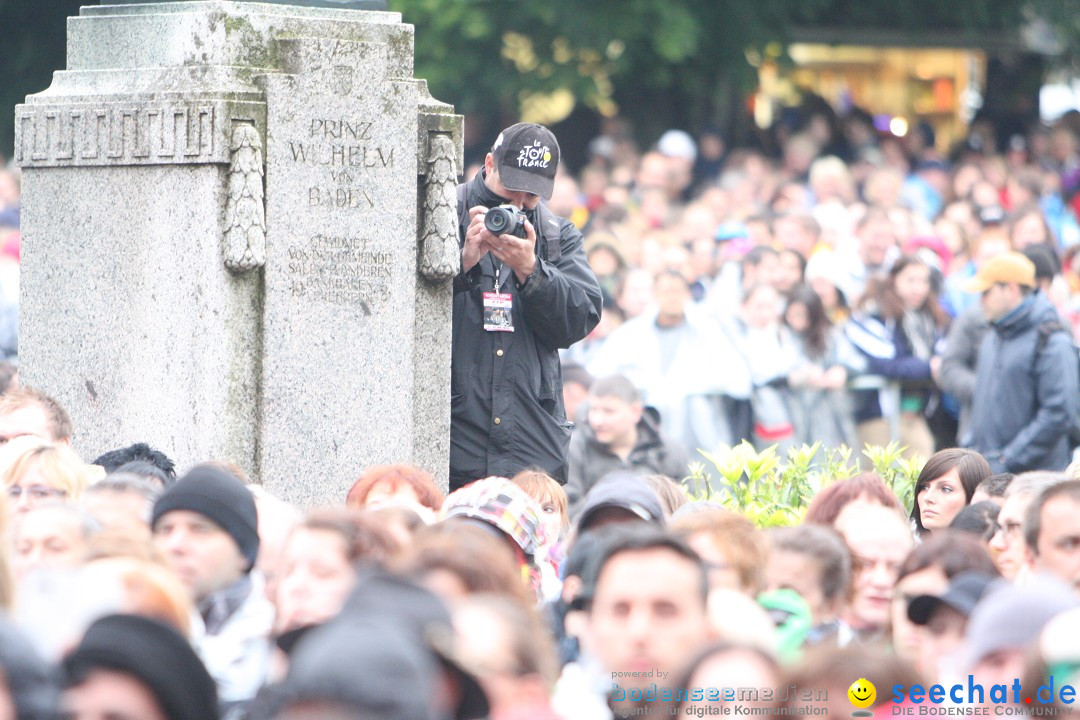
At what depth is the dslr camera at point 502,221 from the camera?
Answer: 8867mm

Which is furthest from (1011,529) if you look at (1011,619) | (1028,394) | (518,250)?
(1028,394)

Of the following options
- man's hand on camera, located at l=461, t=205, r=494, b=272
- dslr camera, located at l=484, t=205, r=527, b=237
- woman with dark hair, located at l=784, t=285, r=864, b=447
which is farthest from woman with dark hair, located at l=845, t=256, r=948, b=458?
dslr camera, located at l=484, t=205, r=527, b=237

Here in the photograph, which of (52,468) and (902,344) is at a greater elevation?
(902,344)

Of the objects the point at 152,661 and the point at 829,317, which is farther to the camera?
the point at 829,317

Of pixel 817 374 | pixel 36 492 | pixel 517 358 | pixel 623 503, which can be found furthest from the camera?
pixel 817 374

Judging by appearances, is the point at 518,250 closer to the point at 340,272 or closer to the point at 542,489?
the point at 340,272

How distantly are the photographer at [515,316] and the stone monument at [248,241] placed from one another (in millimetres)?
149

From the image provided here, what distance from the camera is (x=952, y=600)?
601cm

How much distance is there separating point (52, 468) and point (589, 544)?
222cm

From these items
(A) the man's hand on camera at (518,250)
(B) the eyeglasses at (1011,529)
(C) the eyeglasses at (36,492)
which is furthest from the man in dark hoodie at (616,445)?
(C) the eyeglasses at (36,492)

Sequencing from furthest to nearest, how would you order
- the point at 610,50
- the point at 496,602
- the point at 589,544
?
1. the point at 610,50
2. the point at 589,544
3. the point at 496,602

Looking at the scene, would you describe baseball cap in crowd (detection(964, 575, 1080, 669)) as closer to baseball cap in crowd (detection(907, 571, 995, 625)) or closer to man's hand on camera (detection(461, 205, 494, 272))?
baseball cap in crowd (detection(907, 571, 995, 625))

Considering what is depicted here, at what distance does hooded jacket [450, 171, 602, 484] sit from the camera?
9.19 meters

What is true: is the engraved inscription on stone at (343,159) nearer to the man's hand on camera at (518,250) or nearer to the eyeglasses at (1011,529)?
the man's hand on camera at (518,250)
